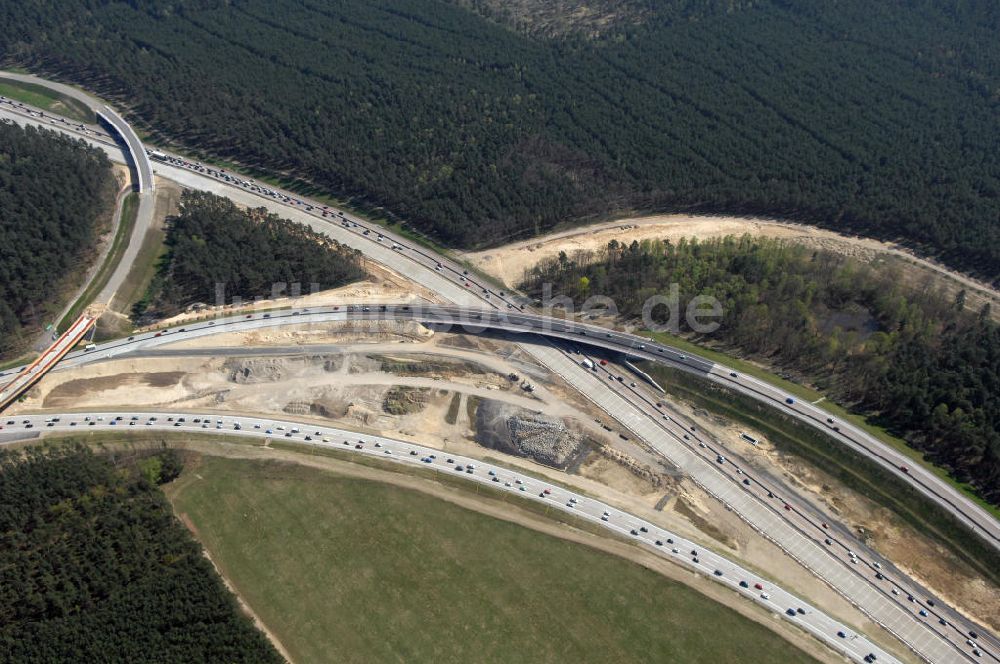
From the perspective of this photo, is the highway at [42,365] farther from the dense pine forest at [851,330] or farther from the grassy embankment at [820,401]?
the grassy embankment at [820,401]

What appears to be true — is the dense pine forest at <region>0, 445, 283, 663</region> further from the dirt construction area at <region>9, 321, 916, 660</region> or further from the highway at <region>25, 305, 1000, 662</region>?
the highway at <region>25, 305, 1000, 662</region>

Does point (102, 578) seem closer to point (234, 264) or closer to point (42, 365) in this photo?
point (42, 365)

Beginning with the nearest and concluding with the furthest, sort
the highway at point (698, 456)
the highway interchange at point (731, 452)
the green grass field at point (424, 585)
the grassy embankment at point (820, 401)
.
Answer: the green grass field at point (424, 585) < the highway at point (698, 456) < the highway interchange at point (731, 452) < the grassy embankment at point (820, 401)

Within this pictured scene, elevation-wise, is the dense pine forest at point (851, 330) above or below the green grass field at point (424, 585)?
above

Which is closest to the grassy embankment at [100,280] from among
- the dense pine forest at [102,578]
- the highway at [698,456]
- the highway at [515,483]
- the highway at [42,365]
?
the highway at [42,365]

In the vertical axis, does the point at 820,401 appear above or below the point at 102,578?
above

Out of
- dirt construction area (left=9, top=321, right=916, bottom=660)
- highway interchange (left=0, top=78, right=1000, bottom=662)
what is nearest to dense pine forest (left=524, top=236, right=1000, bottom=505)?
highway interchange (left=0, top=78, right=1000, bottom=662)

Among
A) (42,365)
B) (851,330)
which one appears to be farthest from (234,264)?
(851,330)
